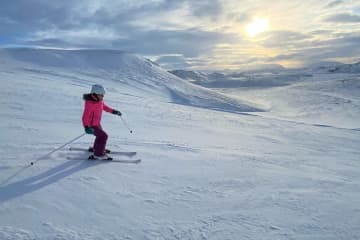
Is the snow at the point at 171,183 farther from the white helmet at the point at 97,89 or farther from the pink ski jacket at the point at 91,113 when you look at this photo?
the white helmet at the point at 97,89

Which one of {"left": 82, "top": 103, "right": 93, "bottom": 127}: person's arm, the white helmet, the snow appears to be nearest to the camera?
the snow

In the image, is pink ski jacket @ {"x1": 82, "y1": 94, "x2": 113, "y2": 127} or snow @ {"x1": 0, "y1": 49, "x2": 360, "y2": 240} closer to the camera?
snow @ {"x1": 0, "y1": 49, "x2": 360, "y2": 240}

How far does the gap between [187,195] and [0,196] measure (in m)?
2.25

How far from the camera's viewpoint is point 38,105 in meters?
11.6

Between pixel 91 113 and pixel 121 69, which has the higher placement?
pixel 121 69

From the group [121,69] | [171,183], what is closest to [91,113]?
[171,183]

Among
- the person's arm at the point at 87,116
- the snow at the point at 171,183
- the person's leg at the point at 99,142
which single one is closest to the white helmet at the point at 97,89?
the person's arm at the point at 87,116

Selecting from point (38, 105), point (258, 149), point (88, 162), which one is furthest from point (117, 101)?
point (88, 162)

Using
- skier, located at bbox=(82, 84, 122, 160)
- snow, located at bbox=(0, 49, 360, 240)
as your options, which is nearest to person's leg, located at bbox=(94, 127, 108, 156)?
skier, located at bbox=(82, 84, 122, 160)

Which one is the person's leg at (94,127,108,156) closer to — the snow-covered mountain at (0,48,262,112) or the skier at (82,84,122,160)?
the skier at (82,84,122,160)

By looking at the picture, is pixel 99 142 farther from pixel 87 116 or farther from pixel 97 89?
pixel 97 89

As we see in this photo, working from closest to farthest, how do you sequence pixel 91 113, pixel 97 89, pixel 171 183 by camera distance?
pixel 171 183
pixel 97 89
pixel 91 113

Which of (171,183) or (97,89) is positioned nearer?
(171,183)

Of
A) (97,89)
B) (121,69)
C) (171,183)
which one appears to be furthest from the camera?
(121,69)
